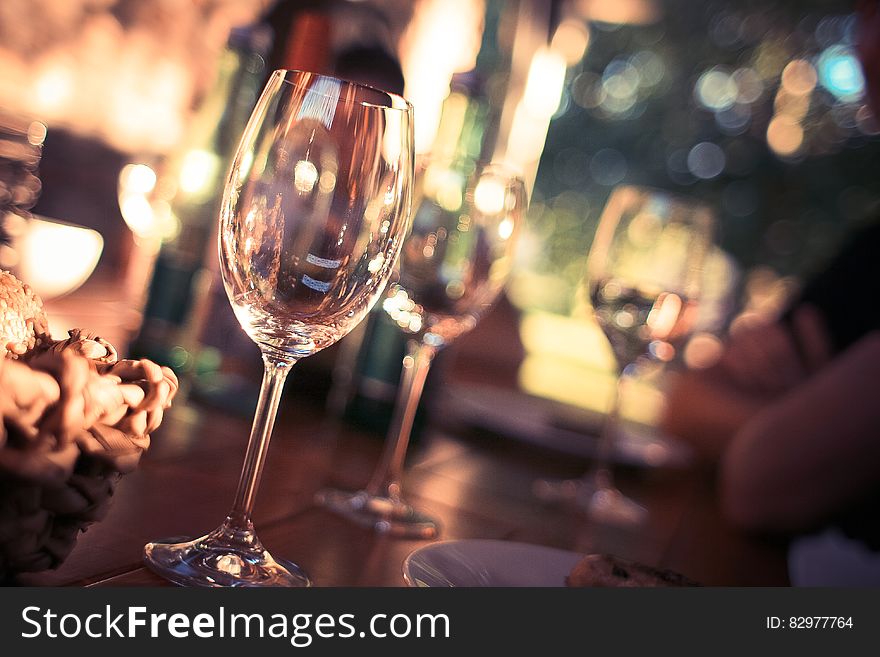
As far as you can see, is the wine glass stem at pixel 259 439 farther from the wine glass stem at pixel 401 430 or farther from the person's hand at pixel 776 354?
the person's hand at pixel 776 354

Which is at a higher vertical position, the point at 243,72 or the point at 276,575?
the point at 243,72

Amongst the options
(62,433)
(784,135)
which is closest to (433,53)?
(62,433)

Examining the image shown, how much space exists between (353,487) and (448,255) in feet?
0.60

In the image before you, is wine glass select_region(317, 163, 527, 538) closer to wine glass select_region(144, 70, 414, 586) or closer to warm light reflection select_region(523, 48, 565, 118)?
wine glass select_region(144, 70, 414, 586)

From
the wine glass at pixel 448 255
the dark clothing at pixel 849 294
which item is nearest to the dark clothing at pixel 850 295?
the dark clothing at pixel 849 294

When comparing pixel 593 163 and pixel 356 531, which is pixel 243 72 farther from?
pixel 593 163

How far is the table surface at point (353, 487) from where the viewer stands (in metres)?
0.47

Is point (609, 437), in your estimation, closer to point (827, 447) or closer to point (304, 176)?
point (827, 447)

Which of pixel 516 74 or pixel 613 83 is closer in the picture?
pixel 516 74

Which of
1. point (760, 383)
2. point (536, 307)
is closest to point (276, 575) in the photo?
point (760, 383)

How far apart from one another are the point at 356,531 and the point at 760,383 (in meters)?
1.21

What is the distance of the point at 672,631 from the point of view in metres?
0.43

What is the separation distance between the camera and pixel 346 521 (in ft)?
1.86

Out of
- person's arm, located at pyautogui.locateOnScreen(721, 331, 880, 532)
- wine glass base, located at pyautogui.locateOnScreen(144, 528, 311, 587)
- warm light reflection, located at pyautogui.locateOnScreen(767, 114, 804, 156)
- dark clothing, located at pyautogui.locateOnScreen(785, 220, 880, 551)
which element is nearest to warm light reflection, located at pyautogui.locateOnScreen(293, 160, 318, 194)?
wine glass base, located at pyautogui.locateOnScreen(144, 528, 311, 587)
